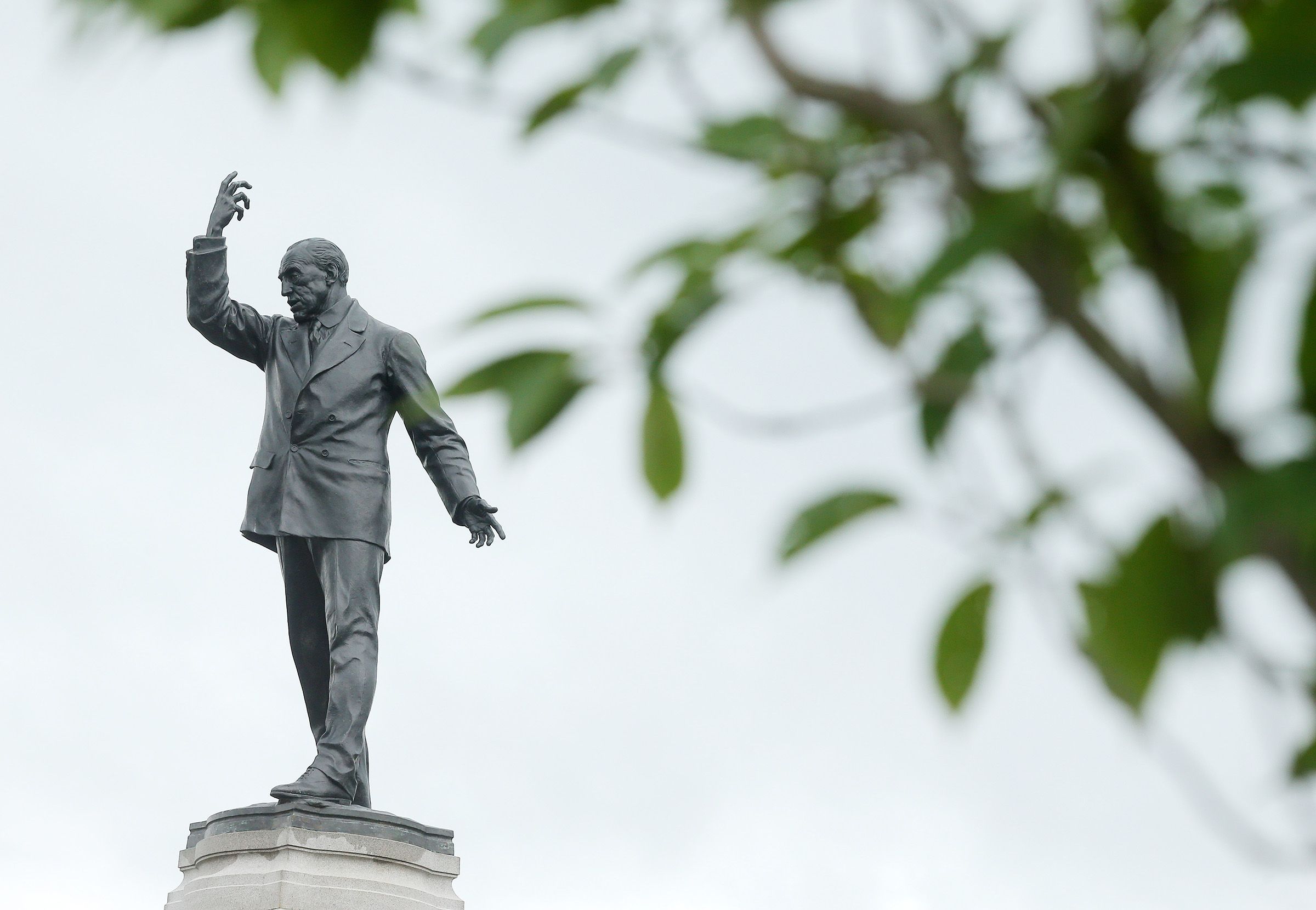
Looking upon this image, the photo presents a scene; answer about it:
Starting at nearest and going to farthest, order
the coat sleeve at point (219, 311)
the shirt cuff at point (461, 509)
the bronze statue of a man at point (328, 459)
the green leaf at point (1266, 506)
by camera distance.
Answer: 1. the green leaf at point (1266, 506)
2. the bronze statue of a man at point (328, 459)
3. the shirt cuff at point (461, 509)
4. the coat sleeve at point (219, 311)

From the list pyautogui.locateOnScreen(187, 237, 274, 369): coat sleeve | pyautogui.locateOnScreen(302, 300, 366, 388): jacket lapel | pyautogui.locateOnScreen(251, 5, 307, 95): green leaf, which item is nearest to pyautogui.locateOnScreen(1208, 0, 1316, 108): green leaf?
pyautogui.locateOnScreen(251, 5, 307, 95): green leaf

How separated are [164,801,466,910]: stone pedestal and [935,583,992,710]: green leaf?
5.33 m

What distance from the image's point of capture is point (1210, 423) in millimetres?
716

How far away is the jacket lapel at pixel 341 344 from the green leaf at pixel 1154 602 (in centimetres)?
601

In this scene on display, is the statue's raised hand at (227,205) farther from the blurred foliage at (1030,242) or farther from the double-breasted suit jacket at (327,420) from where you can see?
the blurred foliage at (1030,242)

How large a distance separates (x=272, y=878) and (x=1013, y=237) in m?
5.56

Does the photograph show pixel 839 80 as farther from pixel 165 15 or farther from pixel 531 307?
pixel 165 15

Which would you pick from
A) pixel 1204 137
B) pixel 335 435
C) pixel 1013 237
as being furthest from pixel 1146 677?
pixel 335 435

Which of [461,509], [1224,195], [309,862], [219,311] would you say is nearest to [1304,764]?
[1224,195]

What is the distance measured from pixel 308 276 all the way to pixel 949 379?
236 inches

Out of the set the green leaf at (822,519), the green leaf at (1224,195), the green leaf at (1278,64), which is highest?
the green leaf at (1224,195)

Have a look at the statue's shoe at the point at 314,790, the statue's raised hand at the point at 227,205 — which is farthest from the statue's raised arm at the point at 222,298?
the statue's shoe at the point at 314,790

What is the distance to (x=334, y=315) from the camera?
6.68 m

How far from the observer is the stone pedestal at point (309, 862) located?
5820 millimetres
